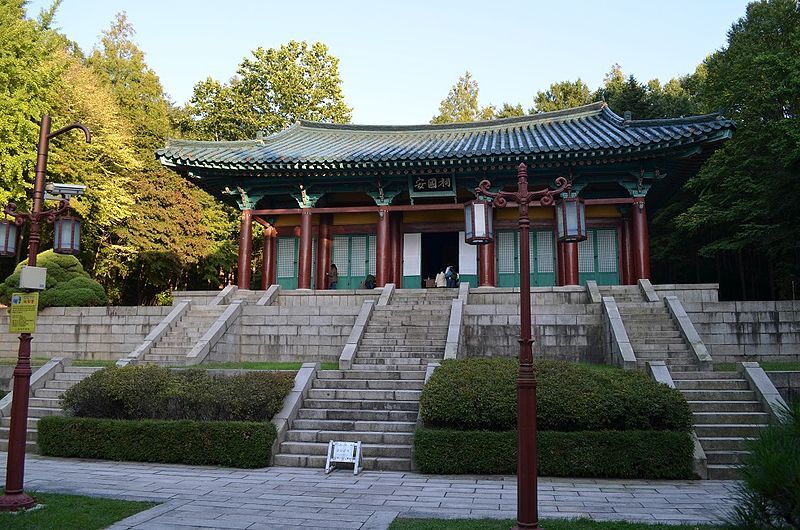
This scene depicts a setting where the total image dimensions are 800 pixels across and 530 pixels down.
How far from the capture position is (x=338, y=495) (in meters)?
7.43

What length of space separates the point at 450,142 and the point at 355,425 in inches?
565

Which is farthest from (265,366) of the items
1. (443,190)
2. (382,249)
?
A: (443,190)

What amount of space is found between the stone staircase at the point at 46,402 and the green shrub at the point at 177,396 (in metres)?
0.87

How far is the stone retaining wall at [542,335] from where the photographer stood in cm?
1309

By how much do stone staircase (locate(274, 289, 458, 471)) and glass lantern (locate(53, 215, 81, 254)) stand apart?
14.3ft

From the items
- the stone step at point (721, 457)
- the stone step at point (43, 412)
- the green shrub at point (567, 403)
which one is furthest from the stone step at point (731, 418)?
the stone step at point (43, 412)

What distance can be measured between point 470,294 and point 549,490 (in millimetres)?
8925

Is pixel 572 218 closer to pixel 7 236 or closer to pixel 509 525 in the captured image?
pixel 509 525

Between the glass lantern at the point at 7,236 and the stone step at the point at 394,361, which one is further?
the stone step at the point at 394,361

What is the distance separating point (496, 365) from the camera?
9.90 meters

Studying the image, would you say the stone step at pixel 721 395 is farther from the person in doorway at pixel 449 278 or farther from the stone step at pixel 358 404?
the person in doorway at pixel 449 278

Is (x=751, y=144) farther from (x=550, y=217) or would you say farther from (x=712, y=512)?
(x=712, y=512)

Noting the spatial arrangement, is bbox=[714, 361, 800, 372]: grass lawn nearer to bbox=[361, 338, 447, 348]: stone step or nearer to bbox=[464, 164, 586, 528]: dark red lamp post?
bbox=[361, 338, 447, 348]: stone step

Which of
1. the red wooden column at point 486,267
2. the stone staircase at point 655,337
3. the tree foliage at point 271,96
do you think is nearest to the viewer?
the stone staircase at point 655,337
